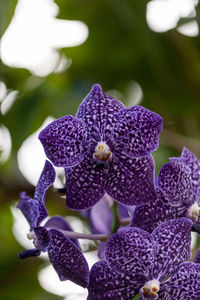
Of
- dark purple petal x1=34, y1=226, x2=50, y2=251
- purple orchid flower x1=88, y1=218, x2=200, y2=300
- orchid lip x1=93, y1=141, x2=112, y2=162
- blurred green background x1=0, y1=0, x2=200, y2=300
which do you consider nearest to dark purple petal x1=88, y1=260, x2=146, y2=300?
purple orchid flower x1=88, y1=218, x2=200, y2=300

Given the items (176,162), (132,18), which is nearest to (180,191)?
(176,162)

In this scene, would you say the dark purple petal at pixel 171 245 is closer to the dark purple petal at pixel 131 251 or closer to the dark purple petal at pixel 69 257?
the dark purple petal at pixel 131 251

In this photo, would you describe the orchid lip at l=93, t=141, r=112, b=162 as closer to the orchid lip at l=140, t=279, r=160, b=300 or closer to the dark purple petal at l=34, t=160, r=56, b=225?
the dark purple petal at l=34, t=160, r=56, b=225

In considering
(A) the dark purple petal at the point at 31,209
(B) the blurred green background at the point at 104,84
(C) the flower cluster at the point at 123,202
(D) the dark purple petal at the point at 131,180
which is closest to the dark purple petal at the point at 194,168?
(C) the flower cluster at the point at 123,202

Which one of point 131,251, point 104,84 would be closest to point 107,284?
point 131,251

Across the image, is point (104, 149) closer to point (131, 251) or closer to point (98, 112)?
point (98, 112)

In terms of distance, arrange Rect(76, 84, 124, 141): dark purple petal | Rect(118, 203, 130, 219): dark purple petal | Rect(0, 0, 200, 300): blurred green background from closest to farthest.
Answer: Rect(76, 84, 124, 141): dark purple petal
Rect(118, 203, 130, 219): dark purple petal
Rect(0, 0, 200, 300): blurred green background

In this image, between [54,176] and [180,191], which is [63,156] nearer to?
[54,176]
